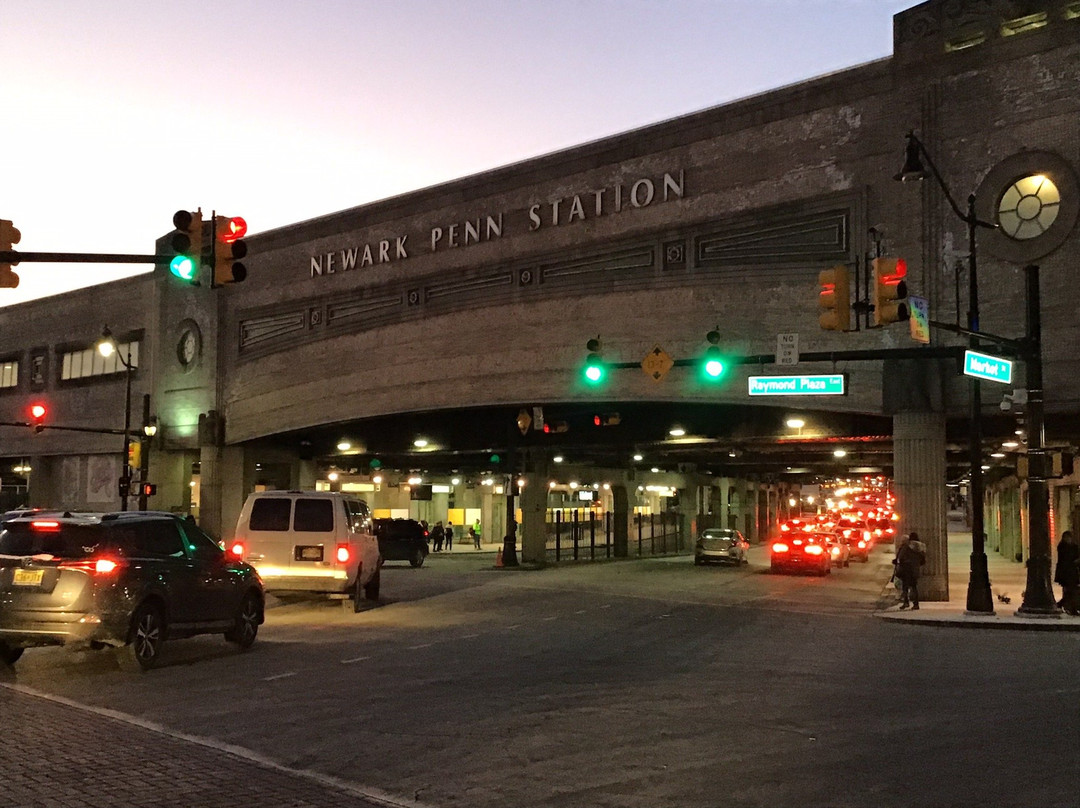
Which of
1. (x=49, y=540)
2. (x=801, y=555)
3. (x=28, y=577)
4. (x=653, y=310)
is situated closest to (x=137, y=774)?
(x=28, y=577)

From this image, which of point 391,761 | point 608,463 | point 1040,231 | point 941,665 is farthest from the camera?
point 608,463

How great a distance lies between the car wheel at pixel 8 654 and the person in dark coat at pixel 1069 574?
62.4 feet

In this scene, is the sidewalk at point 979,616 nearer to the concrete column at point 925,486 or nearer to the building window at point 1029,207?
the concrete column at point 925,486

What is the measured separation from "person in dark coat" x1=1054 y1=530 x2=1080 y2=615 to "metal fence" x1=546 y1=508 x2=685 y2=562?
2495 centimetres

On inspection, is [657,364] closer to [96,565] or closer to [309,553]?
[309,553]

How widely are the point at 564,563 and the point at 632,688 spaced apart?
3274cm

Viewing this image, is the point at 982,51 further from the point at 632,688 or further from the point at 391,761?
the point at 391,761

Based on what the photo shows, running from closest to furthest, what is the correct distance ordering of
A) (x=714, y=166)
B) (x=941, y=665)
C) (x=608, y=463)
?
(x=941, y=665), (x=714, y=166), (x=608, y=463)

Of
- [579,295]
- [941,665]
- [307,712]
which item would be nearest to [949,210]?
[579,295]

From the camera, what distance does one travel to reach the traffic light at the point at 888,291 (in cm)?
1781

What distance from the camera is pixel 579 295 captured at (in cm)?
3188

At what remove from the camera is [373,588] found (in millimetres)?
24094

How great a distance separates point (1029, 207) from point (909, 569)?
8759 mm

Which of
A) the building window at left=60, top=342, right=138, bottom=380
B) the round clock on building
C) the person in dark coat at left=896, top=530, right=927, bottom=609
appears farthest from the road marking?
the building window at left=60, top=342, right=138, bottom=380
